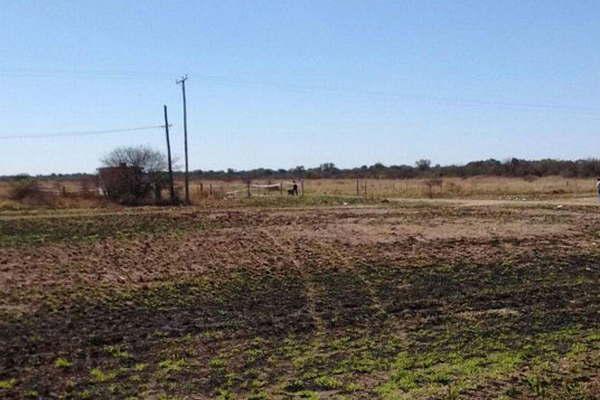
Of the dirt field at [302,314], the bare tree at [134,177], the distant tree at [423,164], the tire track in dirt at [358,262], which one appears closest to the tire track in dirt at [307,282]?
the dirt field at [302,314]

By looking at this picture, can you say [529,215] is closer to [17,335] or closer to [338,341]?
[338,341]

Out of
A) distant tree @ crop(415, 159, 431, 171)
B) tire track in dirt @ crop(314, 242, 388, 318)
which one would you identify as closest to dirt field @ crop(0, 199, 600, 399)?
tire track in dirt @ crop(314, 242, 388, 318)

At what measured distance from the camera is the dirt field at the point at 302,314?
917 centimetres

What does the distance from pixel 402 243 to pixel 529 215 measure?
11999 millimetres

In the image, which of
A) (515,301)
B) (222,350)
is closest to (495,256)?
(515,301)

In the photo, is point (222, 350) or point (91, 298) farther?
point (91, 298)

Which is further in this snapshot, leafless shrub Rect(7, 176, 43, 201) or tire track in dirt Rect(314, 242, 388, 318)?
leafless shrub Rect(7, 176, 43, 201)

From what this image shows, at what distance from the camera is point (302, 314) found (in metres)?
13.4

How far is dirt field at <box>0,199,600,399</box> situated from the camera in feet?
30.1

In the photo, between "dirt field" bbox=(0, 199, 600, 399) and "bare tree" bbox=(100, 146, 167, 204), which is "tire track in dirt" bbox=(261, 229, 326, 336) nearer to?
"dirt field" bbox=(0, 199, 600, 399)

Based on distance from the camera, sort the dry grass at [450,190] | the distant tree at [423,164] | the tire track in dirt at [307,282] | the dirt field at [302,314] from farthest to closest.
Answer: the distant tree at [423,164] < the dry grass at [450,190] < the tire track in dirt at [307,282] < the dirt field at [302,314]

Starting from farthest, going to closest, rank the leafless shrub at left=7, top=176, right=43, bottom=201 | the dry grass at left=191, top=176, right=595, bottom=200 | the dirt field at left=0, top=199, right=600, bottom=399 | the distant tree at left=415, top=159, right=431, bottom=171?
the distant tree at left=415, top=159, right=431, bottom=171
the dry grass at left=191, top=176, right=595, bottom=200
the leafless shrub at left=7, top=176, right=43, bottom=201
the dirt field at left=0, top=199, right=600, bottom=399

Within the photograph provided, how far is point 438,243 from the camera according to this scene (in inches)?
901

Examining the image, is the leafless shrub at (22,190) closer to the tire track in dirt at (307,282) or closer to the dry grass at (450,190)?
the dry grass at (450,190)
